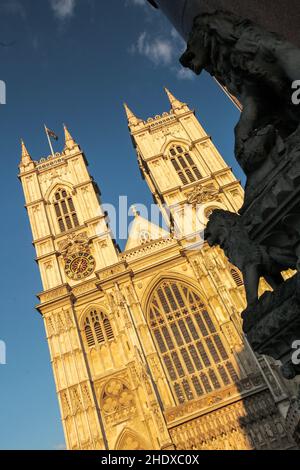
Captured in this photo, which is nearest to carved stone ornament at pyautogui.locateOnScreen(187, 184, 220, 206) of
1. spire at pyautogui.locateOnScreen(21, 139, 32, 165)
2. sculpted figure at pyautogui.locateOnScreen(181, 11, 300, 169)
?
spire at pyautogui.locateOnScreen(21, 139, 32, 165)

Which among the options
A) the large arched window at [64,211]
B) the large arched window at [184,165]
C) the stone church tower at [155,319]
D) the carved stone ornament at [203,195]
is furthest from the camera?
the large arched window at [64,211]

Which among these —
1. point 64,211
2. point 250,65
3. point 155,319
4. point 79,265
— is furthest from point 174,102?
point 250,65

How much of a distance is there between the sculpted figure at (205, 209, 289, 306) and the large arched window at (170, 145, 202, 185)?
76.0 feet

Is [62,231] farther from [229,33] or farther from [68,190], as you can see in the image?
[229,33]

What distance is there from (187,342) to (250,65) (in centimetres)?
1841

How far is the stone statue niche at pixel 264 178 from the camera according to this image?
7.63 feet

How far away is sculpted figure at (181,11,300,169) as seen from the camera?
8.74 ft

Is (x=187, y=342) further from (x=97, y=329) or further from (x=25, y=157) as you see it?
(x=25, y=157)

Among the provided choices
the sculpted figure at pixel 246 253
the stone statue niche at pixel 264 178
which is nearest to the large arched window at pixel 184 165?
the stone statue niche at pixel 264 178

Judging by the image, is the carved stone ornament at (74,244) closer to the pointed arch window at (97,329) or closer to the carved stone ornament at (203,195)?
the pointed arch window at (97,329)

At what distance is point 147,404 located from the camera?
17234 millimetres

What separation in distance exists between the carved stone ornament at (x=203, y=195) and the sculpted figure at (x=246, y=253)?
69.8ft

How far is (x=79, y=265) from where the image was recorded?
944 inches

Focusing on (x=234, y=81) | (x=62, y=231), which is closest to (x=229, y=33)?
(x=234, y=81)
